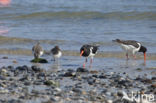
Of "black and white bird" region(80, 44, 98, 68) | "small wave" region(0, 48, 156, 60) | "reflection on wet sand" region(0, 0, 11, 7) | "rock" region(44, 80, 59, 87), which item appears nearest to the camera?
"rock" region(44, 80, 59, 87)

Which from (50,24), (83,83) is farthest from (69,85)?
(50,24)

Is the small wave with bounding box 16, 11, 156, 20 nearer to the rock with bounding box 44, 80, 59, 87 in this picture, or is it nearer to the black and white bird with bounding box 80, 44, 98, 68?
the black and white bird with bounding box 80, 44, 98, 68

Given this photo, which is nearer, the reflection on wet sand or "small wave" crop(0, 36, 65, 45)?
"small wave" crop(0, 36, 65, 45)

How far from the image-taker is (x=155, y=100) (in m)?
7.67

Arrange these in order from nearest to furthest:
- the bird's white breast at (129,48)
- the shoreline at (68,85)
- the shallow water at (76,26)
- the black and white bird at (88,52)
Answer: the shoreline at (68,85), the black and white bird at (88,52), the bird's white breast at (129,48), the shallow water at (76,26)

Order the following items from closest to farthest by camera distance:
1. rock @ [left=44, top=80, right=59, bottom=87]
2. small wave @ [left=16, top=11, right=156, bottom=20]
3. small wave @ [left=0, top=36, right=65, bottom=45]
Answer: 1. rock @ [left=44, top=80, right=59, bottom=87]
2. small wave @ [left=0, top=36, right=65, bottom=45]
3. small wave @ [left=16, top=11, right=156, bottom=20]

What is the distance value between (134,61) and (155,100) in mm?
5129

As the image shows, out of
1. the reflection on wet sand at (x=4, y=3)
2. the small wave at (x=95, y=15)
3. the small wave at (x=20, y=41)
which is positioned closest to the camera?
the small wave at (x=20, y=41)

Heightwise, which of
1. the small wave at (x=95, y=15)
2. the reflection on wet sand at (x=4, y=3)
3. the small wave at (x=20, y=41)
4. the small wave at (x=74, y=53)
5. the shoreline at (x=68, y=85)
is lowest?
the small wave at (x=74, y=53)

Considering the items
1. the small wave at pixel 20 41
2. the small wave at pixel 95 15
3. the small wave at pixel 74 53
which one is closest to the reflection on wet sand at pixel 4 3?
the small wave at pixel 95 15

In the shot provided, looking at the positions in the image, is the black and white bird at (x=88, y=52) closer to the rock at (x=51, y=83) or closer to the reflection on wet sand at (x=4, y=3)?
the rock at (x=51, y=83)

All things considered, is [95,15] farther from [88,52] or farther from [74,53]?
[88,52]

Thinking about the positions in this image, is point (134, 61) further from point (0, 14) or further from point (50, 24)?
point (0, 14)

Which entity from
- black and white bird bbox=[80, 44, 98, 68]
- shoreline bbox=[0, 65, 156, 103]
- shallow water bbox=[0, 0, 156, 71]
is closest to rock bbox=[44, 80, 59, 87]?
shoreline bbox=[0, 65, 156, 103]
